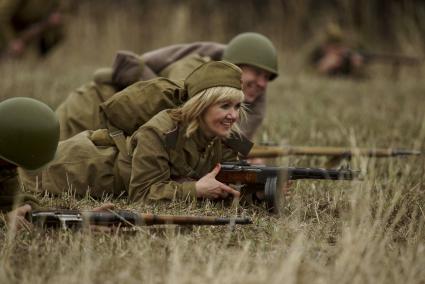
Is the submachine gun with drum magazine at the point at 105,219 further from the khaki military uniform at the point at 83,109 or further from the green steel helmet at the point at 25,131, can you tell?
the khaki military uniform at the point at 83,109

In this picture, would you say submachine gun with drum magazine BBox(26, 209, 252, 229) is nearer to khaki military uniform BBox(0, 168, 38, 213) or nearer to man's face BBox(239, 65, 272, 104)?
khaki military uniform BBox(0, 168, 38, 213)

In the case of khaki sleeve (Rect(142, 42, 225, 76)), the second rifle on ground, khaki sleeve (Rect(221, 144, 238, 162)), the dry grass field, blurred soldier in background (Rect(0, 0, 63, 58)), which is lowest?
the dry grass field

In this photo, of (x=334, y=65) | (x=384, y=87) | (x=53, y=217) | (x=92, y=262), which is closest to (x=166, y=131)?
(x=53, y=217)

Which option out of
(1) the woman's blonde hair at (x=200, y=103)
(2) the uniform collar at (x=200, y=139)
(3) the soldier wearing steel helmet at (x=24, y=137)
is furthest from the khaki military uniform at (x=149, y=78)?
(3) the soldier wearing steel helmet at (x=24, y=137)

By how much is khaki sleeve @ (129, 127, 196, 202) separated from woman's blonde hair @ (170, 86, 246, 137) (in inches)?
8.4

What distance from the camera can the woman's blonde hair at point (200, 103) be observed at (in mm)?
5777

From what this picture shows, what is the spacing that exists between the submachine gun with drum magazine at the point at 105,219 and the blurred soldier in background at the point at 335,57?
12577 millimetres

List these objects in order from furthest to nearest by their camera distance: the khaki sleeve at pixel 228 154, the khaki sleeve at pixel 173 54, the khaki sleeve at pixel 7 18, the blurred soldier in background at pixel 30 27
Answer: the blurred soldier in background at pixel 30 27 → the khaki sleeve at pixel 7 18 → the khaki sleeve at pixel 173 54 → the khaki sleeve at pixel 228 154

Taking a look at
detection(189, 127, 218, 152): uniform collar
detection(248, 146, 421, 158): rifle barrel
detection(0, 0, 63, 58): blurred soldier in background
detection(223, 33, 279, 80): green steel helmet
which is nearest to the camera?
detection(189, 127, 218, 152): uniform collar

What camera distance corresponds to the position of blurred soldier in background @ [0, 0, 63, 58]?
14.1 m

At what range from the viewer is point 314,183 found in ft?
23.1

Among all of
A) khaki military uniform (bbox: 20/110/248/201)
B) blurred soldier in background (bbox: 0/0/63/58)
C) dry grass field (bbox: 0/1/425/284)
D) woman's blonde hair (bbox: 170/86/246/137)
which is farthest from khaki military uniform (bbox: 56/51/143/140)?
blurred soldier in background (bbox: 0/0/63/58)

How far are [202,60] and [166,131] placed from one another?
2.07 m

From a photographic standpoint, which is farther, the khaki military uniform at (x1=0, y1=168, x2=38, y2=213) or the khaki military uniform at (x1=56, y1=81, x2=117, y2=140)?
the khaki military uniform at (x1=56, y1=81, x2=117, y2=140)
